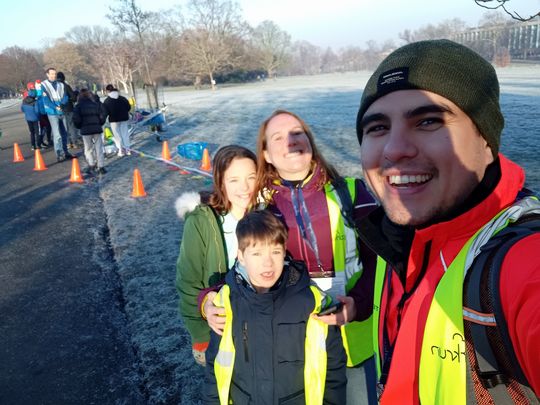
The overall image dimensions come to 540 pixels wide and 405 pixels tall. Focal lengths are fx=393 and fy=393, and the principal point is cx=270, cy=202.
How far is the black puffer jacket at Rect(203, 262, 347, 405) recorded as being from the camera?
1.79 metres

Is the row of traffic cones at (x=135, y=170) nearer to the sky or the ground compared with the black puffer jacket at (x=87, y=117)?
nearer to the ground

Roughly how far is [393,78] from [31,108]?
45.4ft

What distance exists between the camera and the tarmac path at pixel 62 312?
3.02 m

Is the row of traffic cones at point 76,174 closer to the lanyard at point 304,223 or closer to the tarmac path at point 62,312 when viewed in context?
the tarmac path at point 62,312

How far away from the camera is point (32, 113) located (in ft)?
40.9

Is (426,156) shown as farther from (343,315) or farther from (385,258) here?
(343,315)

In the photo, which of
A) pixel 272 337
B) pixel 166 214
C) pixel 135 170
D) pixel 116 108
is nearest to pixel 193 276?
pixel 272 337

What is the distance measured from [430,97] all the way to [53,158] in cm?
1302

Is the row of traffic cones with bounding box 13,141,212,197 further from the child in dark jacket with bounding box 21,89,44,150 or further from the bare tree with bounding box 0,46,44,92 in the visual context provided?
the bare tree with bounding box 0,46,44,92

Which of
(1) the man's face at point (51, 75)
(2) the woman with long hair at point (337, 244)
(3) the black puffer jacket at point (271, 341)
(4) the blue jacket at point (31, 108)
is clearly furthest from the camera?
(4) the blue jacket at point (31, 108)

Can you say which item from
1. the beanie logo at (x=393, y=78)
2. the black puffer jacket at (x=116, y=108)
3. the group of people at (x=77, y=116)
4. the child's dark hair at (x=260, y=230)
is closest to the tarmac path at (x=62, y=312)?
the child's dark hair at (x=260, y=230)

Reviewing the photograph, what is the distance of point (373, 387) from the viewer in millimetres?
2088

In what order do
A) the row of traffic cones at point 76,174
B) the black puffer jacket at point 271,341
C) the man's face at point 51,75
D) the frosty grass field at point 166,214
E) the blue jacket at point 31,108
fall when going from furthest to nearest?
the blue jacket at point 31,108 → the man's face at point 51,75 → the row of traffic cones at point 76,174 → the frosty grass field at point 166,214 → the black puffer jacket at point 271,341

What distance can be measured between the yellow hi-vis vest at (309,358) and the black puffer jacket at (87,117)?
348 inches
